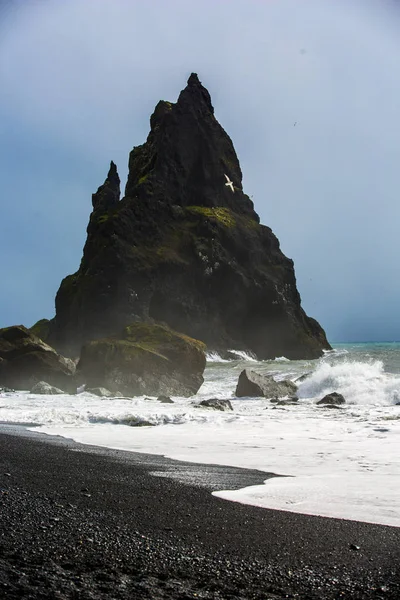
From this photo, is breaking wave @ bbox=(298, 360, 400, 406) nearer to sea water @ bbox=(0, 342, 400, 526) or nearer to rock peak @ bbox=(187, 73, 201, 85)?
sea water @ bbox=(0, 342, 400, 526)

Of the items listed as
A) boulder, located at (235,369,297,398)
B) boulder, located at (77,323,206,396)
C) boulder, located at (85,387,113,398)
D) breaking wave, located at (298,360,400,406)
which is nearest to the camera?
breaking wave, located at (298,360,400,406)

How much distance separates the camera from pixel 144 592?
2764 millimetres

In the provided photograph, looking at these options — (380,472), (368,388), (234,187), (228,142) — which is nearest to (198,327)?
(234,187)

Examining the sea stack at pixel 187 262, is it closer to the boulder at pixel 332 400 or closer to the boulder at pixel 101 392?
the boulder at pixel 101 392

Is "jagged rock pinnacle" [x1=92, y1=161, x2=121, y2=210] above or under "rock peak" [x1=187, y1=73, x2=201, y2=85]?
under

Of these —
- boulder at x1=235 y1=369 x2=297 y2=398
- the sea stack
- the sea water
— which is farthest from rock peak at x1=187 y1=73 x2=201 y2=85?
the sea water

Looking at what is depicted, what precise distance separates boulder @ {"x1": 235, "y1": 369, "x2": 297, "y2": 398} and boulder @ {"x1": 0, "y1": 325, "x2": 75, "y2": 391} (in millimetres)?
10040

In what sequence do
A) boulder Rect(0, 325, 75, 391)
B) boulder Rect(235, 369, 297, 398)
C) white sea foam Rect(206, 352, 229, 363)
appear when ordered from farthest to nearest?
white sea foam Rect(206, 352, 229, 363) → boulder Rect(0, 325, 75, 391) → boulder Rect(235, 369, 297, 398)

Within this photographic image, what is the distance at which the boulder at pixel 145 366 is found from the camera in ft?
79.5

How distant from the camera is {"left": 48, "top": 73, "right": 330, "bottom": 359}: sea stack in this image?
68.9 meters

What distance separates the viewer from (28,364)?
28.0 metres

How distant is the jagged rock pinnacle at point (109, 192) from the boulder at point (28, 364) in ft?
194

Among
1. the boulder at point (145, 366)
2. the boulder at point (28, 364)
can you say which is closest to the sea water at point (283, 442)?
the boulder at point (145, 366)

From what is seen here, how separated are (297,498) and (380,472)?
197 centimetres
